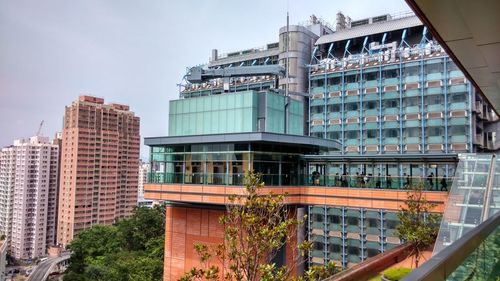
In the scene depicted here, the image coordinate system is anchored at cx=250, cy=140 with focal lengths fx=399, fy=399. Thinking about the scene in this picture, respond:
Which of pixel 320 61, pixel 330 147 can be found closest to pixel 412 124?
pixel 320 61

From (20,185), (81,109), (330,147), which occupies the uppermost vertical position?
(81,109)

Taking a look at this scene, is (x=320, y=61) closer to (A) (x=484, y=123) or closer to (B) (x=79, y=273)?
(A) (x=484, y=123)

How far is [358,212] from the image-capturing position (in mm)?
16578

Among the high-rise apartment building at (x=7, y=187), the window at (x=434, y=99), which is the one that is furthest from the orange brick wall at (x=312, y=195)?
the high-rise apartment building at (x=7, y=187)

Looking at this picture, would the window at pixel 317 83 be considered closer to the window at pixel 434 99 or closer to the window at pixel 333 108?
the window at pixel 333 108

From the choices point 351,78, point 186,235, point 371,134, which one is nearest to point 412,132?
point 371,134

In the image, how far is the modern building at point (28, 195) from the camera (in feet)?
168

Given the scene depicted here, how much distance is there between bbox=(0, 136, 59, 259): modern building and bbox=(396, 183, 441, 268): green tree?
170ft

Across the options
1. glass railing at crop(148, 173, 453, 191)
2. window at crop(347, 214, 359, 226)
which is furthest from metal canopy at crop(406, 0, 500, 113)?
window at crop(347, 214, 359, 226)

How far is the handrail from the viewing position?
1149 mm

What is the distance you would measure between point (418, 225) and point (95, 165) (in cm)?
5207

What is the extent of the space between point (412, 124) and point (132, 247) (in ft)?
76.8

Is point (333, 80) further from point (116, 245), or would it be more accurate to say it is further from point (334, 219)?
point (116, 245)

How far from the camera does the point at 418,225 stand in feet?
34.7
